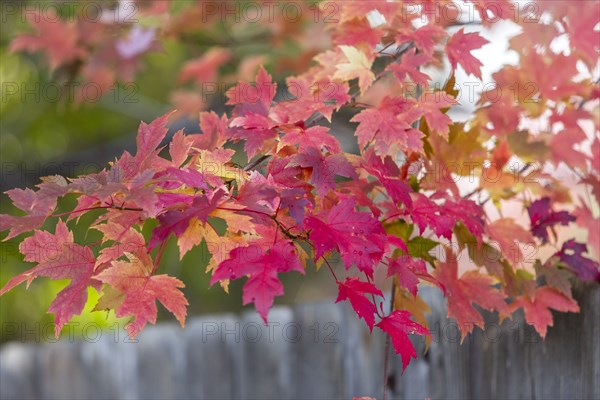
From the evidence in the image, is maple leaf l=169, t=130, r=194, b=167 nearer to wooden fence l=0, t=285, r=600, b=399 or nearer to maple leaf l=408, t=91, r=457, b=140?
maple leaf l=408, t=91, r=457, b=140

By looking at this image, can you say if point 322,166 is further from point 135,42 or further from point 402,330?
A: point 135,42

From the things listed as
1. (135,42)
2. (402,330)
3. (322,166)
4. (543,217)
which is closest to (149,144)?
(322,166)

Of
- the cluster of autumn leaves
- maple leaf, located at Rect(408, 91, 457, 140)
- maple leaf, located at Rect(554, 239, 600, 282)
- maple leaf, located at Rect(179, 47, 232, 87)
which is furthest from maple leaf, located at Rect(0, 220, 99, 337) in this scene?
maple leaf, located at Rect(179, 47, 232, 87)

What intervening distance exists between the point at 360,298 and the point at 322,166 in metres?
0.23

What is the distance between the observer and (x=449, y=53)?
1.54 m

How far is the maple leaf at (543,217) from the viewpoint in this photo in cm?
173

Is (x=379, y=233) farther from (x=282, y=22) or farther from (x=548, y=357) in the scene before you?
(x=282, y=22)

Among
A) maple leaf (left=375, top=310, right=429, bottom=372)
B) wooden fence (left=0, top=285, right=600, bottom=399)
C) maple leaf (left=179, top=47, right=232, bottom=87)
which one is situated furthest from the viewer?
maple leaf (left=179, top=47, right=232, bottom=87)

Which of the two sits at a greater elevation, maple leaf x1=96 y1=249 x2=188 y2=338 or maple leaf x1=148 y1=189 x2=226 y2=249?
maple leaf x1=148 y1=189 x2=226 y2=249

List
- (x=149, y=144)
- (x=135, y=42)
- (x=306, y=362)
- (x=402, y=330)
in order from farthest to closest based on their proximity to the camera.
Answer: (x=135, y=42), (x=306, y=362), (x=402, y=330), (x=149, y=144)

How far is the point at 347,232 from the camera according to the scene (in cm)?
119

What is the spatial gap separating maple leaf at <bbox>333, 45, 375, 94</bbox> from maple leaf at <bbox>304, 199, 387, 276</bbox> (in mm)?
340

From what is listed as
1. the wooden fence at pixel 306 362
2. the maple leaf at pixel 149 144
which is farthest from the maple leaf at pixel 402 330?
the wooden fence at pixel 306 362

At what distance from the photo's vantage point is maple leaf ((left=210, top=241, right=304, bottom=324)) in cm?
107
